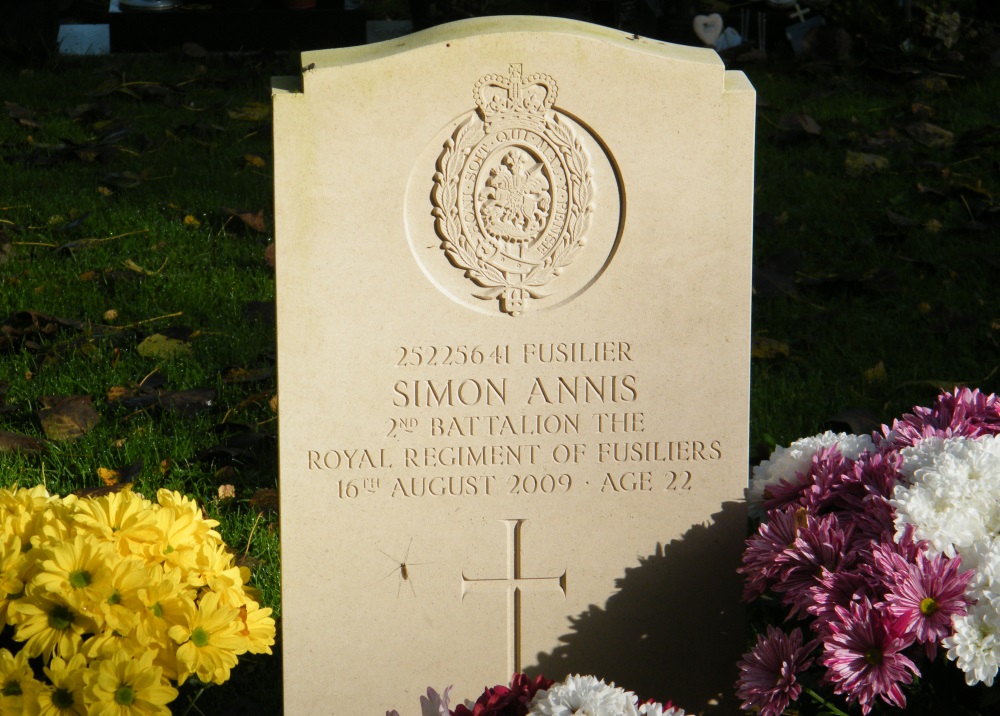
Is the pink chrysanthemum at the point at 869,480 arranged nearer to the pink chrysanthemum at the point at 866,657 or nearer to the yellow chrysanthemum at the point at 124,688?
the pink chrysanthemum at the point at 866,657

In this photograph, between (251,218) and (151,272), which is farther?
(251,218)

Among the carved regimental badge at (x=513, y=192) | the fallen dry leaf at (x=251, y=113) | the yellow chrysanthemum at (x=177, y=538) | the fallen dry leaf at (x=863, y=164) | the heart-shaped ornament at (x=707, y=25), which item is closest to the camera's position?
the yellow chrysanthemum at (x=177, y=538)

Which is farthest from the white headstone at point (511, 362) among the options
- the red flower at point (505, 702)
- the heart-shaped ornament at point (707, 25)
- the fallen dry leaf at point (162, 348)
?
the heart-shaped ornament at point (707, 25)

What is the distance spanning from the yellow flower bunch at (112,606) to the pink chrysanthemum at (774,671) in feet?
3.07

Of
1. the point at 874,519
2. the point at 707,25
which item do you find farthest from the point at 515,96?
the point at 707,25

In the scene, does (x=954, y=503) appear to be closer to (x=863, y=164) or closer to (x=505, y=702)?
(x=505, y=702)

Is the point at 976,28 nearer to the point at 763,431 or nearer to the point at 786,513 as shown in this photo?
the point at 763,431

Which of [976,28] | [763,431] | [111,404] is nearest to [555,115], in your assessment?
[763,431]

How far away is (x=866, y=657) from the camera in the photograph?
7.70 ft

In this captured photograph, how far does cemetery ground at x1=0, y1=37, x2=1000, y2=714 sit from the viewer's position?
3.92 m

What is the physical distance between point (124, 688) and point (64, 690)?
103mm

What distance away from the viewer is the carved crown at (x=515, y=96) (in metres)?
2.61

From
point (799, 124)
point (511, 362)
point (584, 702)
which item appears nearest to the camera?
point (584, 702)

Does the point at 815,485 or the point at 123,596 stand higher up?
the point at 815,485
